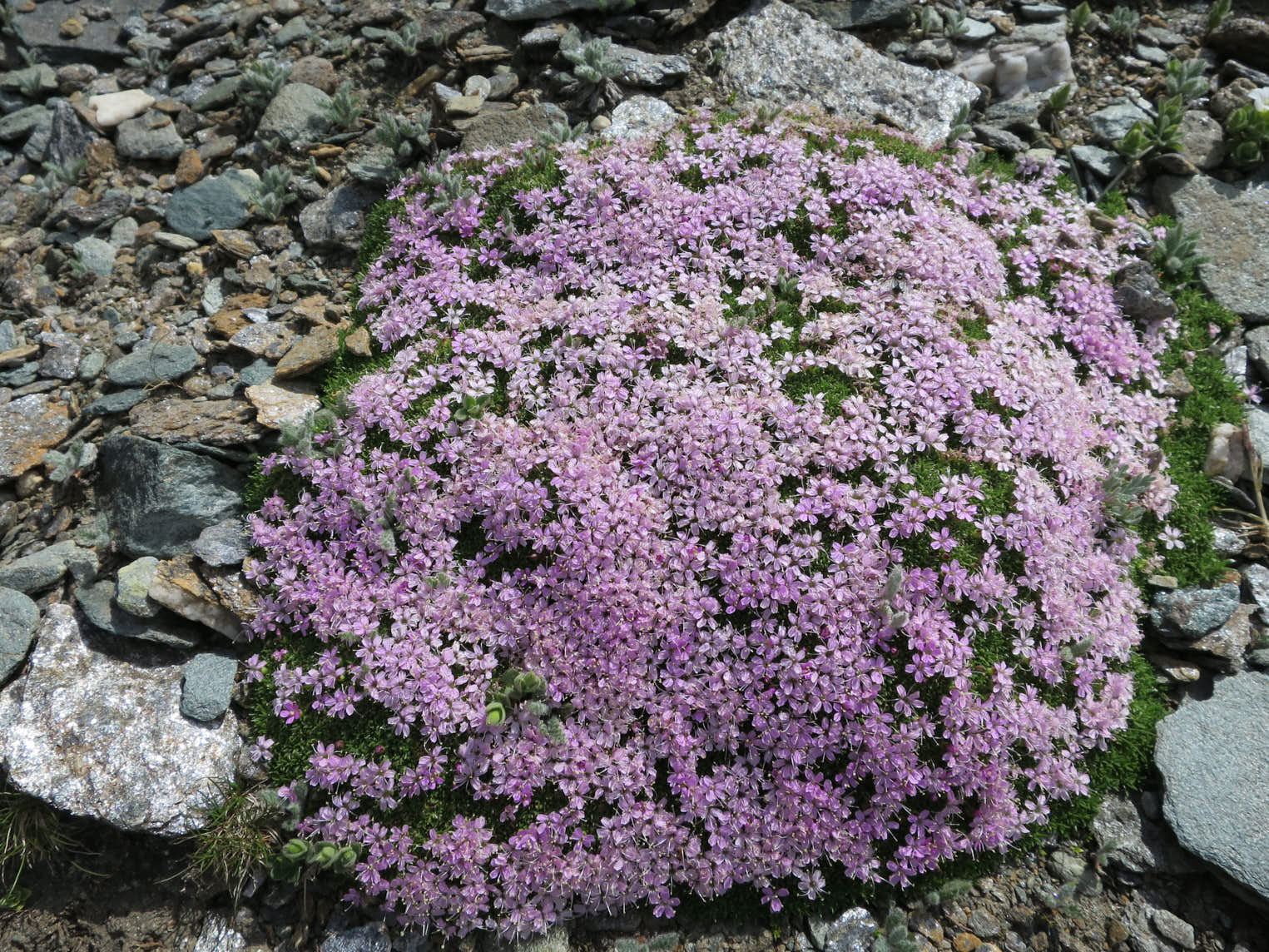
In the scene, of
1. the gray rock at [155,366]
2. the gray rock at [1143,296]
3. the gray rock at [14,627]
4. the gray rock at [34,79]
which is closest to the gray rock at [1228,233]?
the gray rock at [1143,296]

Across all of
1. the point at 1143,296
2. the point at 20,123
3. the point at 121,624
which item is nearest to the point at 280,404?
the point at 121,624

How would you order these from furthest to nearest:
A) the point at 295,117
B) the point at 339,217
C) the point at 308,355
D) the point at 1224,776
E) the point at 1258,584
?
the point at 295,117 → the point at 339,217 → the point at 308,355 → the point at 1258,584 → the point at 1224,776

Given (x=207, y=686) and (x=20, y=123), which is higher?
(x=20, y=123)

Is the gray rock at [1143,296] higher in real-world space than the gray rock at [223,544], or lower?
higher

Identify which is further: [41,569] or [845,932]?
[41,569]

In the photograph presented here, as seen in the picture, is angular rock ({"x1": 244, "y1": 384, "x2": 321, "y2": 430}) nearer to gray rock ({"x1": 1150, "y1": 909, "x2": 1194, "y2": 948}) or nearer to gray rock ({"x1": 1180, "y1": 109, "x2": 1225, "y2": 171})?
gray rock ({"x1": 1150, "y1": 909, "x2": 1194, "y2": 948})

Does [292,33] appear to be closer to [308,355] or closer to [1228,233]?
[308,355]

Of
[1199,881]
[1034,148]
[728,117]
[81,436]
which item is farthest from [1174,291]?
[81,436]

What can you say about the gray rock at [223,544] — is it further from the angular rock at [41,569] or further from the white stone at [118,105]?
the white stone at [118,105]
